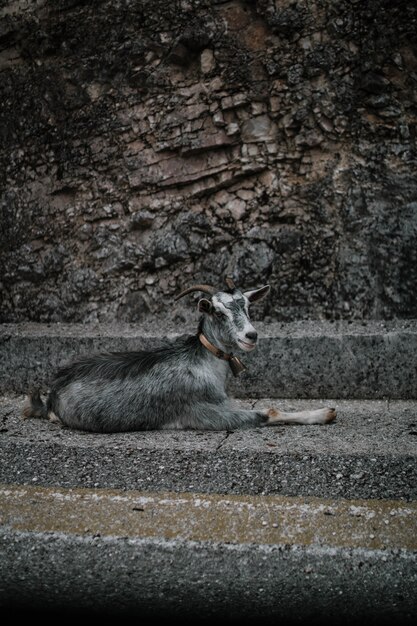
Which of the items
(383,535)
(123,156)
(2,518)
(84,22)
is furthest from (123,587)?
(84,22)

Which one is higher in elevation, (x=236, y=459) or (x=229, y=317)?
(x=229, y=317)

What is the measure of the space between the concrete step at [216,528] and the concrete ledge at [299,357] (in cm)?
111

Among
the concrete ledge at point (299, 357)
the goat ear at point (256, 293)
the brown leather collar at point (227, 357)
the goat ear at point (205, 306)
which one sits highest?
the goat ear at point (205, 306)

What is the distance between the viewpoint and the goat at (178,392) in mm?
4613

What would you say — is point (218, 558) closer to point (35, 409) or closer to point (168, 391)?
point (168, 391)

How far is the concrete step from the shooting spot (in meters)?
2.68

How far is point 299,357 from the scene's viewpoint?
5.53 meters

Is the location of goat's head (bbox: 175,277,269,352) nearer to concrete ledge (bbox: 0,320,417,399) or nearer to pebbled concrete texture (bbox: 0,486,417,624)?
concrete ledge (bbox: 0,320,417,399)

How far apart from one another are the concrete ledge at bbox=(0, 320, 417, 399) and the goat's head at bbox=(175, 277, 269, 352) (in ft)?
3.21

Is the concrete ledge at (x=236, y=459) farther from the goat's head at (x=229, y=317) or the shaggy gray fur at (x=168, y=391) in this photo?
the goat's head at (x=229, y=317)

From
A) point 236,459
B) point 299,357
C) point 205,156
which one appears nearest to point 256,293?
point 299,357

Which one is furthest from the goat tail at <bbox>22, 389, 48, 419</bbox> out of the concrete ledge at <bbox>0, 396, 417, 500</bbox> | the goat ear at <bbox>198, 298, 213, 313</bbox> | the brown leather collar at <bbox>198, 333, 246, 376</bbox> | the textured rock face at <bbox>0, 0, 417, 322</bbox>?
the textured rock face at <bbox>0, 0, 417, 322</bbox>

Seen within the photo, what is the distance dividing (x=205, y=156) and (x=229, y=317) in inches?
97.0

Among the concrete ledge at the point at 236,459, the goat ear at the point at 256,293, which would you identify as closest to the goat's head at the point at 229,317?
the goat ear at the point at 256,293
